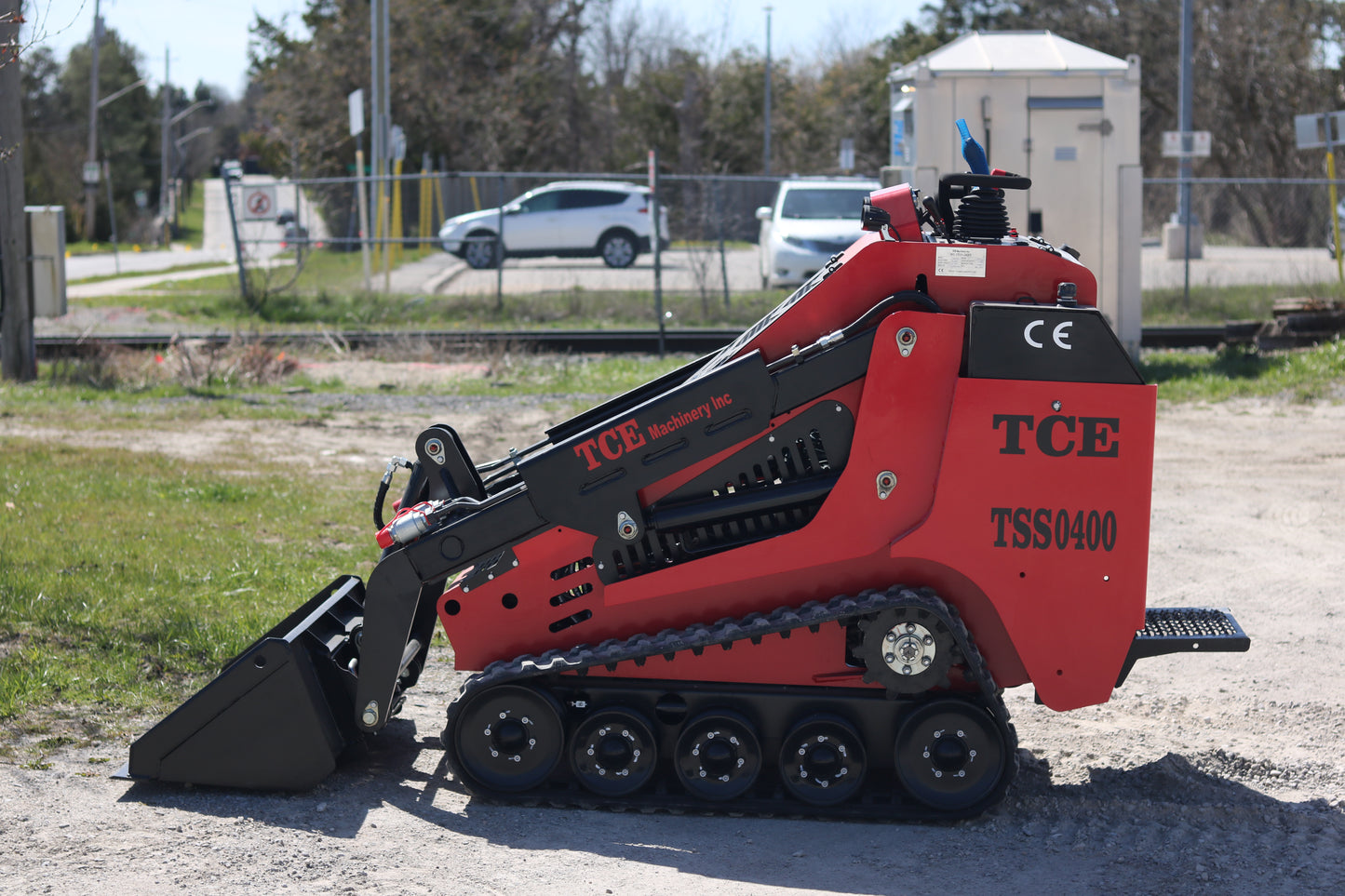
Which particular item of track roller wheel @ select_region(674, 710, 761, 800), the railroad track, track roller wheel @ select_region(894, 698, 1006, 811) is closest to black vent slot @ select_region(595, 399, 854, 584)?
track roller wheel @ select_region(674, 710, 761, 800)

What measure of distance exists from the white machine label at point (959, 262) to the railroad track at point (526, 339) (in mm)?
12216

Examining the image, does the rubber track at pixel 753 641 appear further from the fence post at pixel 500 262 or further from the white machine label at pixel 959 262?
the fence post at pixel 500 262

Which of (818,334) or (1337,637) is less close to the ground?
(818,334)

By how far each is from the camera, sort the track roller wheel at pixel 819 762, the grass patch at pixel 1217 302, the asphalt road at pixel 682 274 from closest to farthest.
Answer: the track roller wheel at pixel 819 762, the grass patch at pixel 1217 302, the asphalt road at pixel 682 274

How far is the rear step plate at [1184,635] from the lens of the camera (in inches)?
177

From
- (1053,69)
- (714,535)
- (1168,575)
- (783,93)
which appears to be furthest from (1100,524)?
(783,93)

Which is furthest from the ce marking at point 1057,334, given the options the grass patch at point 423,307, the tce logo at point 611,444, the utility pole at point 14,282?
the grass patch at point 423,307

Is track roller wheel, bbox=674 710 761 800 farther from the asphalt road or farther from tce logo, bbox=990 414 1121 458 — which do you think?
the asphalt road

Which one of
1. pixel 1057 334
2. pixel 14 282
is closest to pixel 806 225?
pixel 14 282

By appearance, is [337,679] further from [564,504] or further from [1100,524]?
[1100,524]

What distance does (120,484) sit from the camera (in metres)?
8.82

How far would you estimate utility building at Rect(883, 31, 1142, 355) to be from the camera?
14.0 metres

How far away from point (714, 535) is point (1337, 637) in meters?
3.61

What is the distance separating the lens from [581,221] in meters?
24.3
